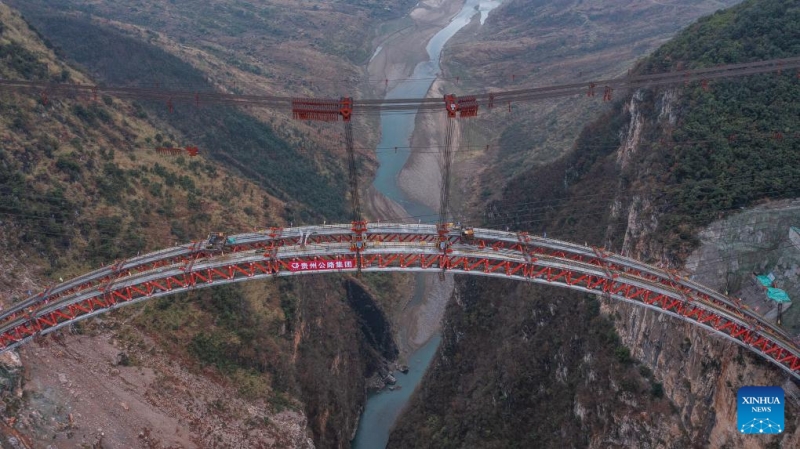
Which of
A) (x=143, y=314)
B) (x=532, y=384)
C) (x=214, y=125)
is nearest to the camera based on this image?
(x=143, y=314)

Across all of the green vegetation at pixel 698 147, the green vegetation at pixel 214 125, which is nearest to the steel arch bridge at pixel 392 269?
the green vegetation at pixel 698 147

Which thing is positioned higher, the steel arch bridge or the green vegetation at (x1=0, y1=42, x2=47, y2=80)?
the green vegetation at (x1=0, y1=42, x2=47, y2=80)

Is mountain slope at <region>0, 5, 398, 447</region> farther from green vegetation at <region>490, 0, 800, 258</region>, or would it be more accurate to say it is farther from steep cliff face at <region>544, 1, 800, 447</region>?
green vegetation at <region>490, 0, 800, 258</region>

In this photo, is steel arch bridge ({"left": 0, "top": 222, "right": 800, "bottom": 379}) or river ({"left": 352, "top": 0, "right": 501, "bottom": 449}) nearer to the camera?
steel arch bridge ({"left": 0, "top": 222, "right": 800, "bottom": 379})

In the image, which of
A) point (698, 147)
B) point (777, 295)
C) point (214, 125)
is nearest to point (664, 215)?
point (698, 147)

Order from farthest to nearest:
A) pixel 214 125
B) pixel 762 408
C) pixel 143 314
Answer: pixel 214 125, pixel 143 314, pixel 762 408

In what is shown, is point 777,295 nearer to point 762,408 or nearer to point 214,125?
point 762,408

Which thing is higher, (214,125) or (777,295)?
(214,125)

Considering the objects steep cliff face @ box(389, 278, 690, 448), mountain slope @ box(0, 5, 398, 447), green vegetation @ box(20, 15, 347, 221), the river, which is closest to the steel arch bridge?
mountain slope @ box(0, 5, 398, 447)
